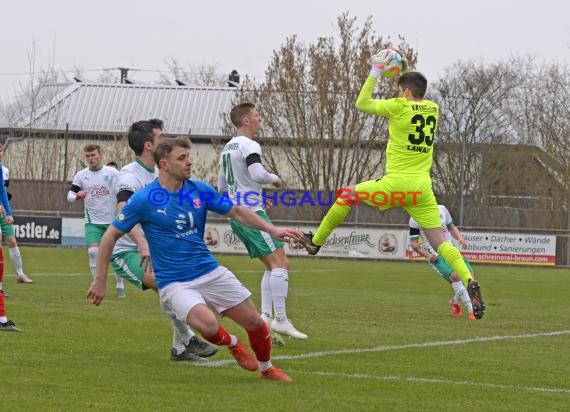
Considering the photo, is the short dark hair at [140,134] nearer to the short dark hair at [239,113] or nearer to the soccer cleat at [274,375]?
the short dark hair at [239,113]

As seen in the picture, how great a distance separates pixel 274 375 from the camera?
8.60 m

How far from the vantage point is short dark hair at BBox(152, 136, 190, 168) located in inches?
331

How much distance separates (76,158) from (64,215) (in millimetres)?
13909

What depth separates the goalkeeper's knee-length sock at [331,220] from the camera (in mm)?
11461

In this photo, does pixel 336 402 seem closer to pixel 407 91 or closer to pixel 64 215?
pixel 407 91

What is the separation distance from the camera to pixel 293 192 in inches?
1875

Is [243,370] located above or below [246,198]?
below

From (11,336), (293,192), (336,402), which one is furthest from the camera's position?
(293,192)

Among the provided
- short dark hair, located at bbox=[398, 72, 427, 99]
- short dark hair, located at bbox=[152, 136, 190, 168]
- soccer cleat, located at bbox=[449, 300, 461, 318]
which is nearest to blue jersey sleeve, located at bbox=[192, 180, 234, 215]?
short dark hair, located at bbox=[152, 136, 190, 168]

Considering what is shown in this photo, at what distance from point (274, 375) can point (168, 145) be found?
191 centimetres

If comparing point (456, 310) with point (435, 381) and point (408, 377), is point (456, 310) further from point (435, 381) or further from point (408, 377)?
point (435, 381)

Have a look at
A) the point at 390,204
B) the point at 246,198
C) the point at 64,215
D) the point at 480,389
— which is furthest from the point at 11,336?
the point at 64,215

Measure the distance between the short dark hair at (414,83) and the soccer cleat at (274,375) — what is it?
4.05 m

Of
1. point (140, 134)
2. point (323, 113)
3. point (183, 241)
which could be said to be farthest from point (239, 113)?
point (323, 113)
